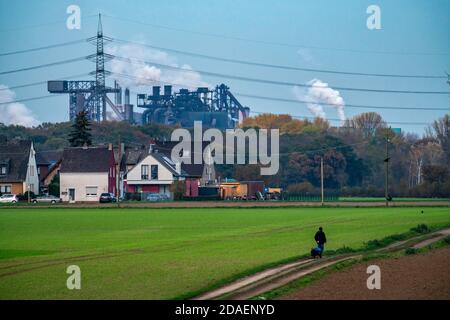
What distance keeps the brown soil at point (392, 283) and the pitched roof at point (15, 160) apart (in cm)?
9988

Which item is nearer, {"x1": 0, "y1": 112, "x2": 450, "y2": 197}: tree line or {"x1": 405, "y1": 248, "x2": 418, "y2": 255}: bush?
{"x1": 405, "y1": 248, "x2": 418, "y2": 255}: bush

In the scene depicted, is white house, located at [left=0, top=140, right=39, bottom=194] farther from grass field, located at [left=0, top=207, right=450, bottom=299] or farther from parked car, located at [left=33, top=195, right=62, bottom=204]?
grass field, located at [left=0, top=207, right=450, bottom=299]

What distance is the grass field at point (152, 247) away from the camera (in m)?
27.6

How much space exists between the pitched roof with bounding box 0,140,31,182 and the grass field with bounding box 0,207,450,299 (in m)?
56.7

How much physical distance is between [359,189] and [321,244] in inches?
4042

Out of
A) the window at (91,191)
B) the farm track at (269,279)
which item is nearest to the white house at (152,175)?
the window at (91,191)

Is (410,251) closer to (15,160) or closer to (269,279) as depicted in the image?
(269,279)

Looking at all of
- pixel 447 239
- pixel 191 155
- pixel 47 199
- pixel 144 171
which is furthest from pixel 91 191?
pixel 447 239

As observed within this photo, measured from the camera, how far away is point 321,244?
35219 millimetres

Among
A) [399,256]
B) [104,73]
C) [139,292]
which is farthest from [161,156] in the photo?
[139,292]

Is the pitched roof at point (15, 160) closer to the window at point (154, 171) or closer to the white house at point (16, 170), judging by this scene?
the white house at point (16, 170)

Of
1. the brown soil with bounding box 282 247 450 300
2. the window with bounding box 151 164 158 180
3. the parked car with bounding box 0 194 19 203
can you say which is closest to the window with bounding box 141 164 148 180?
the window with bounding box 151 164 158 180

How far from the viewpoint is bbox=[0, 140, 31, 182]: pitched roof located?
12769cm
